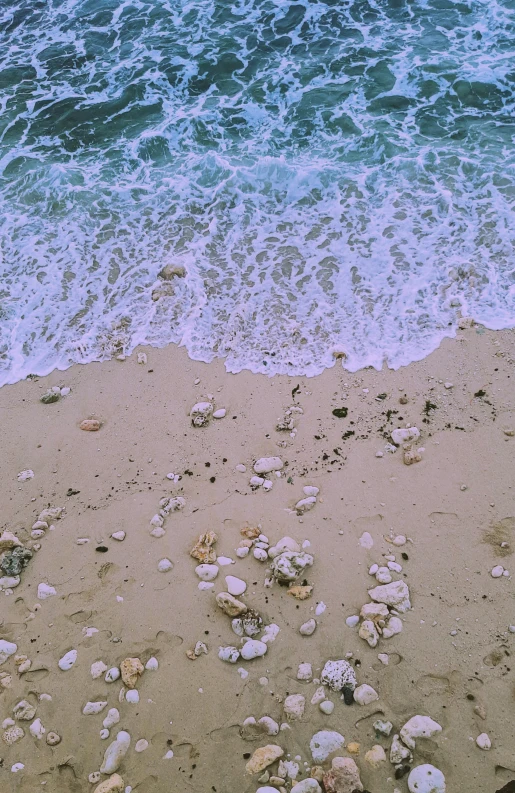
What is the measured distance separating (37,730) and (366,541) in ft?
9.53

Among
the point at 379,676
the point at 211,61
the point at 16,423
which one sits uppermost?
the point at 211,61

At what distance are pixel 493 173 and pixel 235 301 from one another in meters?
4.79

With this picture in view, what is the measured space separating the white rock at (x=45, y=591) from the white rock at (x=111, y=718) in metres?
1.19

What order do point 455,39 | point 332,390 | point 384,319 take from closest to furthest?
point 332,390
point 384,319
point 455,39

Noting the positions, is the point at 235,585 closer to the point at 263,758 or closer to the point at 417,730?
the point at 263,758

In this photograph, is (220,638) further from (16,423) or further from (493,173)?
(493,173)

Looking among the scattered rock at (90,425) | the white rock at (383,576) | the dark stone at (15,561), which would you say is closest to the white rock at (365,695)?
the white rock at (383,576)

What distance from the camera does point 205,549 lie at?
15.4 ft

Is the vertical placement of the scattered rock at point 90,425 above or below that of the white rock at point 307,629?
above

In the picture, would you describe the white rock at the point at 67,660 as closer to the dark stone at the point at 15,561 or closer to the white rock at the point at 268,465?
the dark stone at the point at 15,561

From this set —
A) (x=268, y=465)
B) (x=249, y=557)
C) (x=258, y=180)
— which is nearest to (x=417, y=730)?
(x=249, y=557)

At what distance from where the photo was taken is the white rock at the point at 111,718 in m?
3.74

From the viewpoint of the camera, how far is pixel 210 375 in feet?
21.1

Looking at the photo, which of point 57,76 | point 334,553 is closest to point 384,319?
point 334,553
